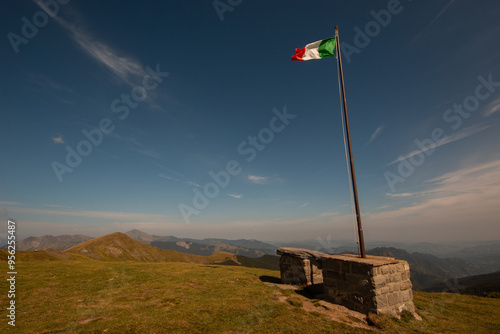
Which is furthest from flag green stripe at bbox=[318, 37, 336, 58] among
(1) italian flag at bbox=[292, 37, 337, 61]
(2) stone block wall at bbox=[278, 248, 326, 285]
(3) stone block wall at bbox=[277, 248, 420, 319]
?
(2) stone block wall at bbox=[278, 248, 326, 285]

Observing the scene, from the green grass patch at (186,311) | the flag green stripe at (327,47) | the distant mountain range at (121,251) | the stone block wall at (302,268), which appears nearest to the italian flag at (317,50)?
the flag green stripe at (327,47)

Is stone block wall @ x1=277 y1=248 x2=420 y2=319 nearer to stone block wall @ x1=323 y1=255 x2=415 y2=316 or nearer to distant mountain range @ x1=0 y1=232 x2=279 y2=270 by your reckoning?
stone block wall @ x1=323 y1=255 x2=415 y2=316

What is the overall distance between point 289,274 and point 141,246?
133 meters

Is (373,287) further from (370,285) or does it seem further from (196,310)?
(196,310)

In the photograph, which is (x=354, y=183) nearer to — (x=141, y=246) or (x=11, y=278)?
(x=11, y=278)

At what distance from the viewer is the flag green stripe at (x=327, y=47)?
13625 millimetres

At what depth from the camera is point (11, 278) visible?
14.6m

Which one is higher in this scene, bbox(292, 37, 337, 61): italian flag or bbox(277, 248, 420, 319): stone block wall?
bbox(292, 37, 337, 61): italian flag

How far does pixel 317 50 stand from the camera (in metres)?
14.2

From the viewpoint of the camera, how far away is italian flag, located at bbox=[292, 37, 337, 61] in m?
13.6

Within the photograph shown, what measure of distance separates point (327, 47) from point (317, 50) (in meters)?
0.73

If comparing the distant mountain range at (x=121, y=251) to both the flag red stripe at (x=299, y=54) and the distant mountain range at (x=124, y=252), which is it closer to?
the distant mountain range at (x=124, y=252)

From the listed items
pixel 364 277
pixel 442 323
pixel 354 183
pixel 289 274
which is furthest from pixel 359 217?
pixel 289 274

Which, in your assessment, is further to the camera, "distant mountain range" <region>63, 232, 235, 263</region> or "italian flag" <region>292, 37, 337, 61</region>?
"distant mountain range" <region>63, 232, 235, 263</region>
